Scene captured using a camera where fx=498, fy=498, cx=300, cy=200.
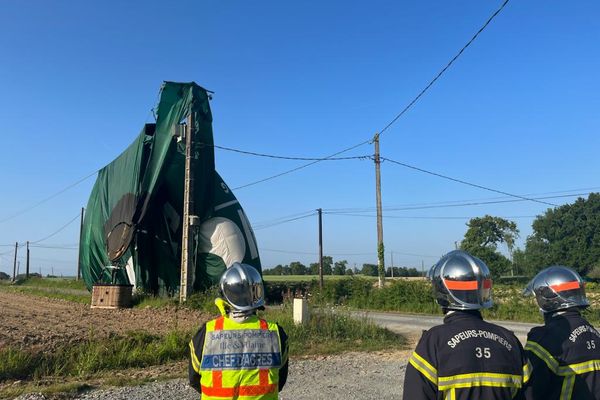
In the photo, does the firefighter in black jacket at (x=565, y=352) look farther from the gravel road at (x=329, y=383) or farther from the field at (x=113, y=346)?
the field at (x=113, y=346)

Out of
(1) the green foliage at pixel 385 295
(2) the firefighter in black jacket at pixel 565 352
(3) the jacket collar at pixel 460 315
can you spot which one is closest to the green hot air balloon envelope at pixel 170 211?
(1) the green foliage at pixel 385 295

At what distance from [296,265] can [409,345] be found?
10231 centimetres

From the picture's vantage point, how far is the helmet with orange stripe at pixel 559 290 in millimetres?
3160

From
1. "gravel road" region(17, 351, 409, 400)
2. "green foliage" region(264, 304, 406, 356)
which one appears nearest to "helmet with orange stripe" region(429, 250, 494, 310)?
"gravel road" region(17, 351, 409, 400)

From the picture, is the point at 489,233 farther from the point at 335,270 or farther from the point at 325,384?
the point at 325,384

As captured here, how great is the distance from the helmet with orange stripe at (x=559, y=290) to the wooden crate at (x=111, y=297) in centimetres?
1958

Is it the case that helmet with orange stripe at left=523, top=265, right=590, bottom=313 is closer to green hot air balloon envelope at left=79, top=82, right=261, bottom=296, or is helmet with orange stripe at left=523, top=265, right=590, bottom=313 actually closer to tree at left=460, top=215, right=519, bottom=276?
green hot air balloon envelope at left=79, top=82, right=261, bottom=296

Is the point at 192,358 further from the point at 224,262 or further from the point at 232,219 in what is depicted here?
the point at 232,219

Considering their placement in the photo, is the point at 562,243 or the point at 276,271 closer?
the point at 562,243

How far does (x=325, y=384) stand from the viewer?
7723 millimetres

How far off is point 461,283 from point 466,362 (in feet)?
1.44

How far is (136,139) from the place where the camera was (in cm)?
2455

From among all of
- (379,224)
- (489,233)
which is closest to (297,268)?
(489,233)

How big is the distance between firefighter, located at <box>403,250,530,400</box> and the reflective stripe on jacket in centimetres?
105
